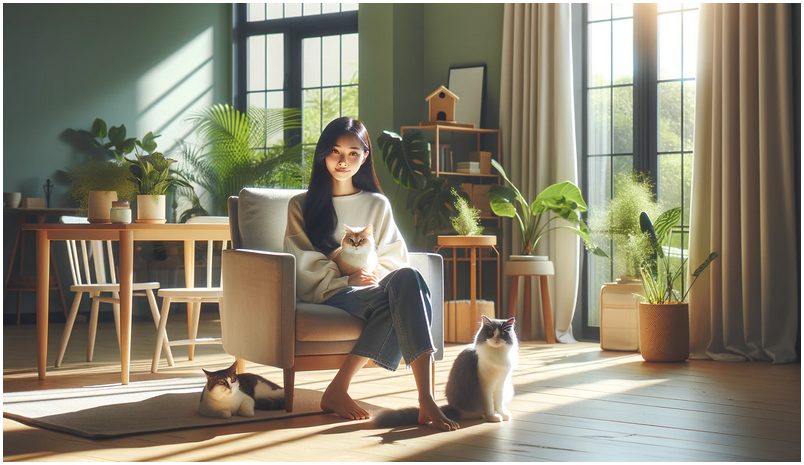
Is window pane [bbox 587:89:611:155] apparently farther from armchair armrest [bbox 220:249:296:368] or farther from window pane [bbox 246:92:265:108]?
armchair armrest [bbox 220:249:296:368]

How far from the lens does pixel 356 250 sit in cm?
349

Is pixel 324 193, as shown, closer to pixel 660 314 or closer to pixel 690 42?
pixel 660 314

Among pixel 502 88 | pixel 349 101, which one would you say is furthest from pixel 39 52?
pixel 502 88

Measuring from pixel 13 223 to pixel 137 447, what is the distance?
4753mm

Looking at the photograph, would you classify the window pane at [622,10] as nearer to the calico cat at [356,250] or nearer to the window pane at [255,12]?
the window pane at [255,12]

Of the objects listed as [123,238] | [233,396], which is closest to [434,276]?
[233,396]

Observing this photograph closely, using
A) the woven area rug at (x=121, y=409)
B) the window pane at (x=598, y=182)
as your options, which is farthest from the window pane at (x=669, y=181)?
the woven area rug at (x=121, y=409)

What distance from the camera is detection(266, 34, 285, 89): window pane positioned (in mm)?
8109

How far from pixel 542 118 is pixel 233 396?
11.4ft

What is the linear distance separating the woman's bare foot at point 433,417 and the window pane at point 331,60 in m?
4.99

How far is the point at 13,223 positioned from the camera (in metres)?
7.13

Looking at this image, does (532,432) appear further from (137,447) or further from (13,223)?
(13,223)

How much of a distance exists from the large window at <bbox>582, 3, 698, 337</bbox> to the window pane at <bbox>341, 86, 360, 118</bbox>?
2016 millimetres

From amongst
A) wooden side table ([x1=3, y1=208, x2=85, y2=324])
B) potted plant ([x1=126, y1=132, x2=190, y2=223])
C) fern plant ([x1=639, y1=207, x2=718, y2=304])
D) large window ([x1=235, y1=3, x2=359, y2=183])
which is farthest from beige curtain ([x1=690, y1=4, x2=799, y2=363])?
wooden side table ([x1=3, y1=208, x2=85, y2=324])
